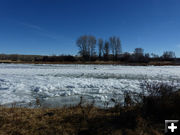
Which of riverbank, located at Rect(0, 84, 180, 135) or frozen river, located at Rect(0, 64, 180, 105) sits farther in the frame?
frozen river, located at Rect(0, 64, 180, 105)

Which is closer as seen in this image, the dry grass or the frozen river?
the dry grass

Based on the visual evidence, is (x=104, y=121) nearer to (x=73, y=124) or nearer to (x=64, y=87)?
(x=73, y=124)

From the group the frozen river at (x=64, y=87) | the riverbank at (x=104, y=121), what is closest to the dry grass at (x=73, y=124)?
the riverbank at (x=104, y=121)

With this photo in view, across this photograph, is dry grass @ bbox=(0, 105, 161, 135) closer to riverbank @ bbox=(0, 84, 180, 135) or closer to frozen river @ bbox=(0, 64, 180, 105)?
riverbank @ bbox=(0, 84, 180, 135)

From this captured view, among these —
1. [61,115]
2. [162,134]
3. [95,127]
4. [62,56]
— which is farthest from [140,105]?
[62,56]

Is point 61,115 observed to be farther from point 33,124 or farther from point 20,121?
point 20,121

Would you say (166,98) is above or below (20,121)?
above

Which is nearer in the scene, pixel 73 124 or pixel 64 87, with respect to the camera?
pixel 73 124

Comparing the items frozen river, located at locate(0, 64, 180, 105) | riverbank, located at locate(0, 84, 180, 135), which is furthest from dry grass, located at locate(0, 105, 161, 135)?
frozen river, located at locate(0, 64, 180, 105)

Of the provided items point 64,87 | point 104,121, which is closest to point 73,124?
point 104,121

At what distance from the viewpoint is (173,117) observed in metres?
2.27

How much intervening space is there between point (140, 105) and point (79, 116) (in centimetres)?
157

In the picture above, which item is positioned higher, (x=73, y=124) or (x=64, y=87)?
(x=73, y=124)

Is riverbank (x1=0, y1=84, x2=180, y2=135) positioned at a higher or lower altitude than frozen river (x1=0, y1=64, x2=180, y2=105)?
higher
